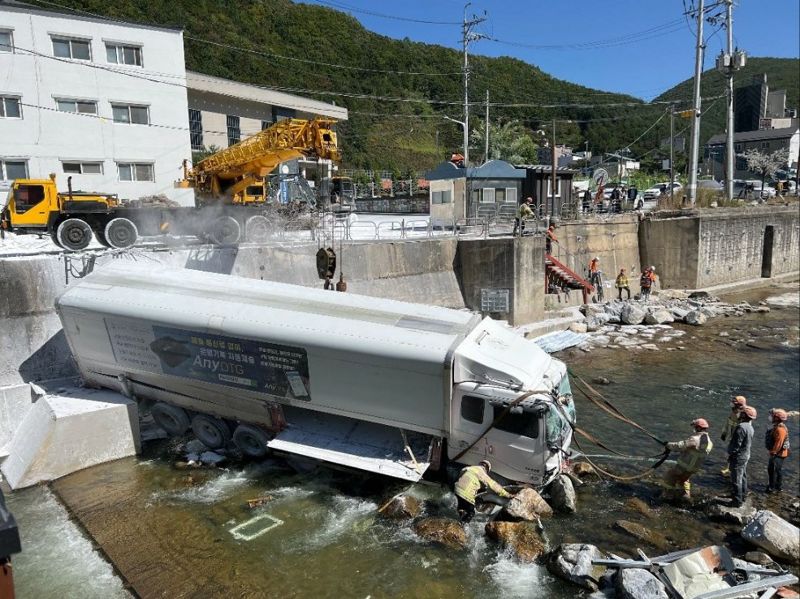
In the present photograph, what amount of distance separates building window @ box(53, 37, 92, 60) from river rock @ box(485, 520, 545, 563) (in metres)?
29.6

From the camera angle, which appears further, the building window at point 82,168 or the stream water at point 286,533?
the building window at point 82,168

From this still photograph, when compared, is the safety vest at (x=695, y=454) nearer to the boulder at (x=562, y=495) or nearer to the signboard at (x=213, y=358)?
the boulder at (x=562, y=495)

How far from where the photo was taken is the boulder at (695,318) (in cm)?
2438

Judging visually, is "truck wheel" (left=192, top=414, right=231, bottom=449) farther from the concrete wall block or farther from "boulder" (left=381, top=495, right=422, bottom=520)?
"boulder" (left=381, top=495, right=422, bottom=520)

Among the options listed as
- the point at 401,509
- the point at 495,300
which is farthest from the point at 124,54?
the point at 401,509

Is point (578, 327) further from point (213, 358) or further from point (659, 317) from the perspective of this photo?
point (213, 358)

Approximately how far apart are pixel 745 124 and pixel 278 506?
400 ft

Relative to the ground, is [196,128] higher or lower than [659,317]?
higher

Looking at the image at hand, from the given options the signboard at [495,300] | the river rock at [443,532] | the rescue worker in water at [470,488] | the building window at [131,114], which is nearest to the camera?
the river rock at [443,532]

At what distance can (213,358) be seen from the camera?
1109 cm

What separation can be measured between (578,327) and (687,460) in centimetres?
1233

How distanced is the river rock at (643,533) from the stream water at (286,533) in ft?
0.12

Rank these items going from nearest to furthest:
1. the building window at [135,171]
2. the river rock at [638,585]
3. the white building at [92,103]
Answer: the river rock at [638,585], the white building at [92,103], the building window at [135,171]

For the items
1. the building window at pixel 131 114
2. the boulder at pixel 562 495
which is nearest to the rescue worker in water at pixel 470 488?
the boulder at pixel 562 495
